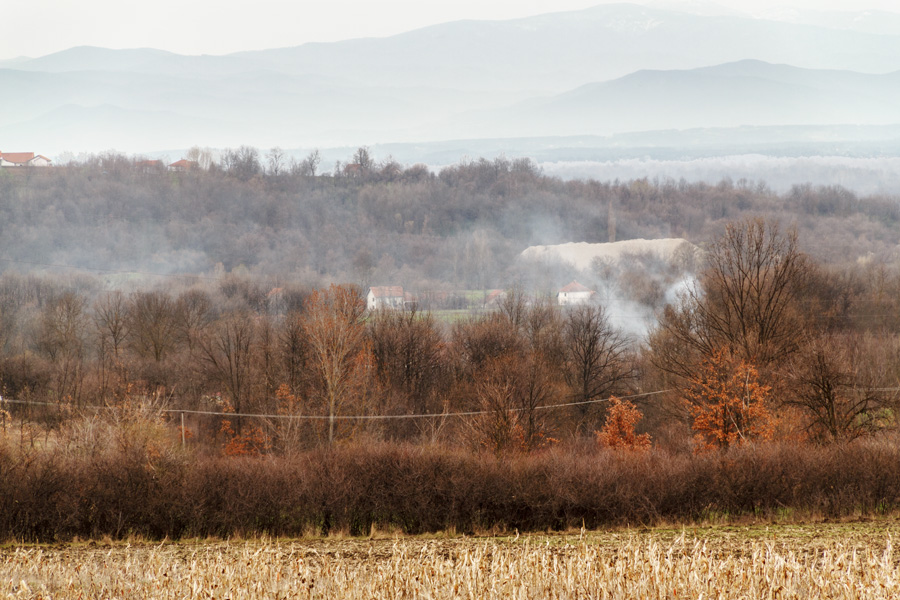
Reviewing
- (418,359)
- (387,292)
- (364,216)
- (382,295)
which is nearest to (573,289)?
(387,292)

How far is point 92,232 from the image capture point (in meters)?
115

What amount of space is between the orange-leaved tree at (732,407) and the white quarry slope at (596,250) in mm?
76056

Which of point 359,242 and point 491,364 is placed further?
point 359,242

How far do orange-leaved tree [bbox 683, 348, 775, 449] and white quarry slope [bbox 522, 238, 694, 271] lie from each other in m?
76.1

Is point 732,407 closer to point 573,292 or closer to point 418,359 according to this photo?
point 418,359

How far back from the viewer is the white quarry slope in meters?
Answer: 115

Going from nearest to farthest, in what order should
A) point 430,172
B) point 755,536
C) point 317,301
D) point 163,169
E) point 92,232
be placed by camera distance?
point 755,536 → point 317,301 → point 92,232 → point 163,169 → point 430,172

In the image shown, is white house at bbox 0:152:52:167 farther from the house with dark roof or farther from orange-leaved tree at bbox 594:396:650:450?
orange-leaved tree at bbox 594:396:650:450

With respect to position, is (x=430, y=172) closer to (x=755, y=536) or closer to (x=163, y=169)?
(x=163, y=169)

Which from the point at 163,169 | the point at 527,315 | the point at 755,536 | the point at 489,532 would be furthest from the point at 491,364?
the point at 163,169

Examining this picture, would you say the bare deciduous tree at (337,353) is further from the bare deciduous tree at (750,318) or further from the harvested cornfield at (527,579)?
the harvested cornfield at (527,579)

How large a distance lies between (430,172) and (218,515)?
5313 inches

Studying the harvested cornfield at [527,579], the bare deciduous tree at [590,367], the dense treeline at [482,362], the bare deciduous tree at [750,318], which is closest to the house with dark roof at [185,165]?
the dense treeline at [482,362]

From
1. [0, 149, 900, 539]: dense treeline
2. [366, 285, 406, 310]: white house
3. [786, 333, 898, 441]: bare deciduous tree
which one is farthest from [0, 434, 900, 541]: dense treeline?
[366, 285, 406, 310]: white house
